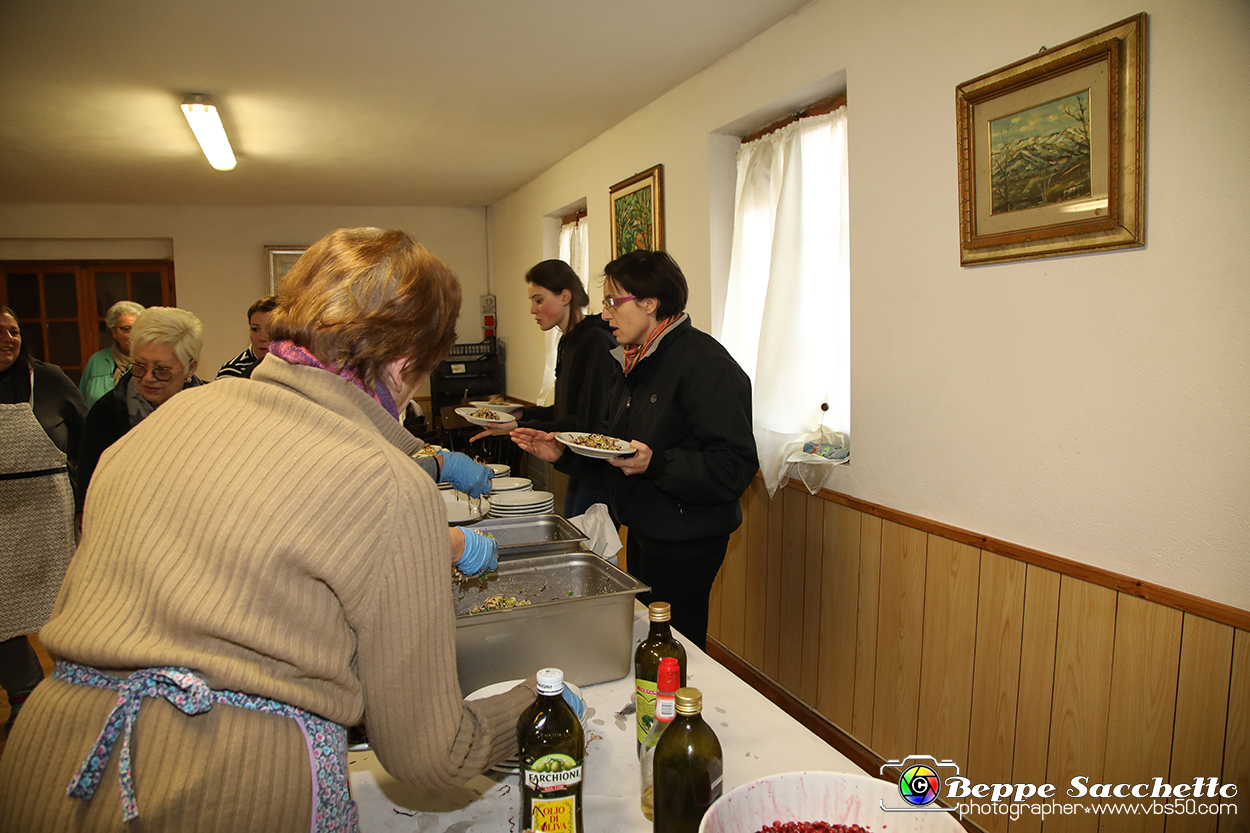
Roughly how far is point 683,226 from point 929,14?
63.1 inches

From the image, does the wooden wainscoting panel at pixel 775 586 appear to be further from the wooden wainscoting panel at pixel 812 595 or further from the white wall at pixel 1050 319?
the white wall at pixel 1050 319

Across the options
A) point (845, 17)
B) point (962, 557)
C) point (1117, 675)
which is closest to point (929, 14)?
point (845, 17)

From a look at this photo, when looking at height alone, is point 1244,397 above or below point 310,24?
below

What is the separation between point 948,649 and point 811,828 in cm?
160

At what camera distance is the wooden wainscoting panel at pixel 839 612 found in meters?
2.63

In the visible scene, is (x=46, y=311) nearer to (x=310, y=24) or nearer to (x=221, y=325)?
(x=221, y=325)

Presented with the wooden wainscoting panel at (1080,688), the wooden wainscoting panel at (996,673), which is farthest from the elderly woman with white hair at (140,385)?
the wooden wainscoting panel at (1080,688)

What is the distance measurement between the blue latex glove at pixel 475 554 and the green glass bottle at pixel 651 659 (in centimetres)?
34

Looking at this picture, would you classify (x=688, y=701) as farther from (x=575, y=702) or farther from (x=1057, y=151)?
(x=1057, y=151)

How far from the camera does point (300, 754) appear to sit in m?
0.80

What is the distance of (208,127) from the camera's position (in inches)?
153

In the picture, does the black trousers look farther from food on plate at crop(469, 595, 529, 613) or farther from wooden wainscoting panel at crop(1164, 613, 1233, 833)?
wooden wainscoting panel at crop(1164, 613, 1233, 833)

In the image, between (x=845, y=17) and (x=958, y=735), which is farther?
(x=845, y=17)

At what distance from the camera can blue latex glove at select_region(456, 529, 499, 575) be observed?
1312 millimetres
